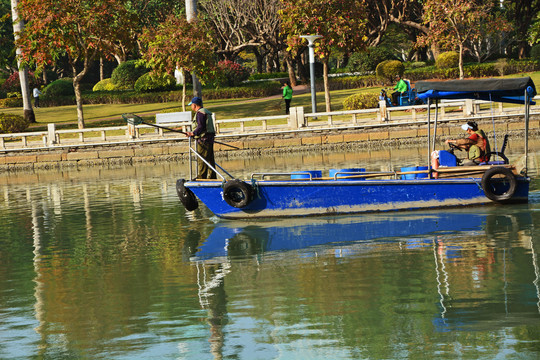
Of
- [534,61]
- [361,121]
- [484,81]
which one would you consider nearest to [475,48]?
[534,61]

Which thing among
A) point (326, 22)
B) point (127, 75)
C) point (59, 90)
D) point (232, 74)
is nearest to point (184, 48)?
point (326, 22)

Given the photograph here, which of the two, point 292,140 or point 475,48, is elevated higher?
point 475,48

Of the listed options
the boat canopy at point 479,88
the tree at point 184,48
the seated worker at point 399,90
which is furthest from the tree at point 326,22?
the boat canopy at point 479,88

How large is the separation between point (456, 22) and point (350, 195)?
30804 millimetres

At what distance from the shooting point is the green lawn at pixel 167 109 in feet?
136

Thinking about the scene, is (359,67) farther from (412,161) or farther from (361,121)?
(412,161)

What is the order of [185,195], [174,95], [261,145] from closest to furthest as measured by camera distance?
[185,195] → [261,145] → [174,95]

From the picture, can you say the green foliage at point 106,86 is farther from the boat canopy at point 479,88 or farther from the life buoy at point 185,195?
the boat canopy at point 479,88

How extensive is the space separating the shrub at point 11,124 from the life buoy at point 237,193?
1049 inches

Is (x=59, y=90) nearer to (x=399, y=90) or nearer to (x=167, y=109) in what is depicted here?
(x=167, y=109)

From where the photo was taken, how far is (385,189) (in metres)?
15.2

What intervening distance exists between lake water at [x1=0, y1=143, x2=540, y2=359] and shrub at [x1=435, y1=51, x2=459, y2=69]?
110 ft

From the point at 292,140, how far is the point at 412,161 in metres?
8.90

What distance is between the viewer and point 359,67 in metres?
51.7
